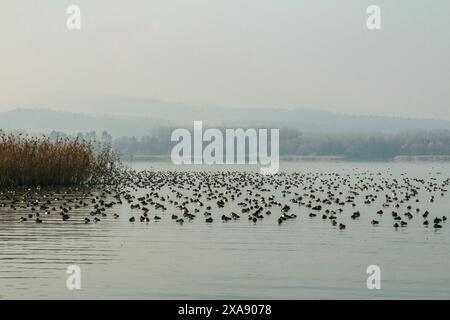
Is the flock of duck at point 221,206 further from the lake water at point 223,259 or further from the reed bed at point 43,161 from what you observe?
the reed bed at point 43,161

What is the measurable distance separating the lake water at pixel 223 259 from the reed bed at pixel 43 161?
13578 millimetres

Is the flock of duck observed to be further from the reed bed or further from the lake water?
the reed bed

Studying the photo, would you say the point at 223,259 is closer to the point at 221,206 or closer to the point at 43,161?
the point at 221,206

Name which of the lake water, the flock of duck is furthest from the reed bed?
the lake water

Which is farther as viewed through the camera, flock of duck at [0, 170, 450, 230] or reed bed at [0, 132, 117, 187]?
reed bed at [0, 132, 117, 187]

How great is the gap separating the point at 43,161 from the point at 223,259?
26081 mm

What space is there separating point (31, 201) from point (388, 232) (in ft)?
50.0

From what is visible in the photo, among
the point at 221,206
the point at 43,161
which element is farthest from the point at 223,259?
the point at 43,161

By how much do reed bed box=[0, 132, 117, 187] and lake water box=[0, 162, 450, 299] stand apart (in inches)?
535

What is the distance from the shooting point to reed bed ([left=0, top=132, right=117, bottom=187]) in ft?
147

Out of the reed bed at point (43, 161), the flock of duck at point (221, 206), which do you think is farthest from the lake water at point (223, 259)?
the reed bed at point (43, 161)

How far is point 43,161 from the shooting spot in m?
46.2

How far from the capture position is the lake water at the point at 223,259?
17641 mm
